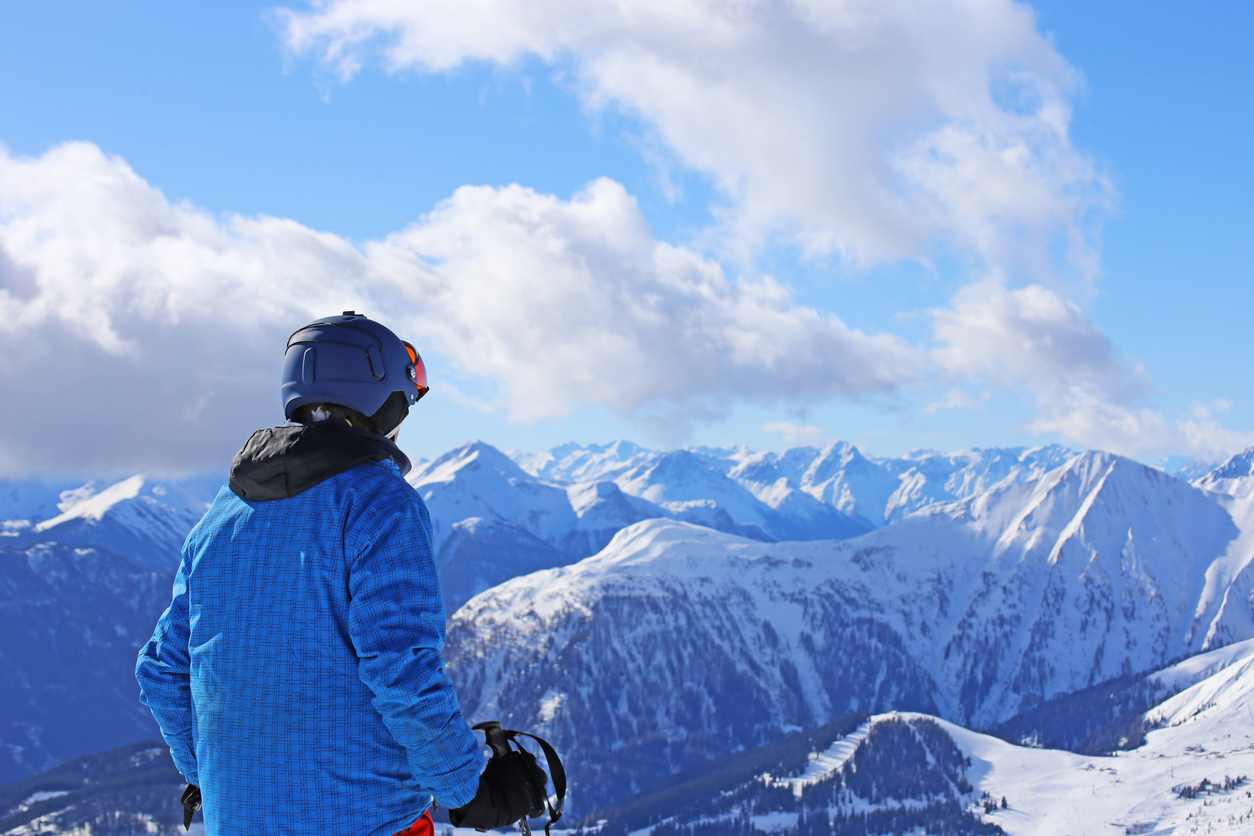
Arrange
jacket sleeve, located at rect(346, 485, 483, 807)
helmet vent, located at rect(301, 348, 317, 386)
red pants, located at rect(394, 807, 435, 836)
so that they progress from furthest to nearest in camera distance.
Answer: helmet vent, located at rect(301, 348, 317, 386) → red pants, located at rect(394, 807, 435, 836) → jacket sleeve, located at rect(346, 485, 483, 807)

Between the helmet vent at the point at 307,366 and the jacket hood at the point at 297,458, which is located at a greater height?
the helmet vent at the point at 307,366

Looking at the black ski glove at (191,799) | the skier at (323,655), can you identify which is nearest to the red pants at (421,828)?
the skier at (323,655)

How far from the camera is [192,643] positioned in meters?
4.50

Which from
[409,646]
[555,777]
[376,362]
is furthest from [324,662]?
[376,362]

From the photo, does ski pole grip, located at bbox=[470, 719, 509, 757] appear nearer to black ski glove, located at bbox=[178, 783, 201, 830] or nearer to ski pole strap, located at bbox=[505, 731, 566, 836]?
ski pole strap, located at bbox=[505, 731, 566, 836]

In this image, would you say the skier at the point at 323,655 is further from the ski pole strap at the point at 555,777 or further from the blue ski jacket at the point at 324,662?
the ski pole strap at the point at 555,777

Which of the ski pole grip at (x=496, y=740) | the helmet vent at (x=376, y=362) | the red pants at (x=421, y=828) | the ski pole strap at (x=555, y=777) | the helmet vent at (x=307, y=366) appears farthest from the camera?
the helmet vent at (x=376, y=362)

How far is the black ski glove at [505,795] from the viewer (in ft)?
14.7

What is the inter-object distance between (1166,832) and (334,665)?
801ft

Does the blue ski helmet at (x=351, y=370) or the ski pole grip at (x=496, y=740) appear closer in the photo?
the ski pole grip at (x=496, y=740)

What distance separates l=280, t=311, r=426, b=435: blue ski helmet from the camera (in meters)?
5.01

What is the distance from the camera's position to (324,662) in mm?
4168

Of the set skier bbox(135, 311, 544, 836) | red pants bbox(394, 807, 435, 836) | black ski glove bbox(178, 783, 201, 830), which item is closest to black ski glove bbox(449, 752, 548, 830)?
skier bbox(135, 311, 544, 836)

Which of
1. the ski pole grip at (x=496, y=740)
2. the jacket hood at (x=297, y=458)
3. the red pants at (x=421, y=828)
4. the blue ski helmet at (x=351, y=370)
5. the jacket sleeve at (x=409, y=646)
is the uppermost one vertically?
the blue ski helmet at (x=351, y=370)
